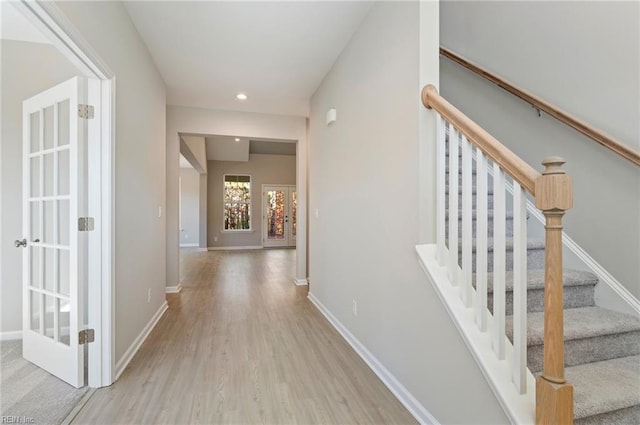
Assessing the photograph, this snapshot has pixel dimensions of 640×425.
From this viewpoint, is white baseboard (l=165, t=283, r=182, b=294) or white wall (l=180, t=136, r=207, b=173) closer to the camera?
white baseboard (l=165, t=283, r=182, b=294)

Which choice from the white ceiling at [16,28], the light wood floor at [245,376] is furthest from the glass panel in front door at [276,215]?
the white ceiling at [16,28]

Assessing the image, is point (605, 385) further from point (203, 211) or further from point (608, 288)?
point (203, 211)

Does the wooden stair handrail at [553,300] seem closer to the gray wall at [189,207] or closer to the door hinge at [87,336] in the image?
the door hinge at [87,336]

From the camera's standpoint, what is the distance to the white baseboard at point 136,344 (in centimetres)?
214

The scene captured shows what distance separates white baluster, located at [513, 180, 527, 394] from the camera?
112cm

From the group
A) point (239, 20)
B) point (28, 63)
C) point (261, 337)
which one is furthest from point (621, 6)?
point (28, 63)

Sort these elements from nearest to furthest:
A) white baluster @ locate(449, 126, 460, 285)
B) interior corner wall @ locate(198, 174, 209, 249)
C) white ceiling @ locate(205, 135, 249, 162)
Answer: white baluster @ locate(449, 126, 460, 285) < white ceiling @ locate(205, 135, 249, 162) < interior corner wall @ locate(198, 174, 209, 249)

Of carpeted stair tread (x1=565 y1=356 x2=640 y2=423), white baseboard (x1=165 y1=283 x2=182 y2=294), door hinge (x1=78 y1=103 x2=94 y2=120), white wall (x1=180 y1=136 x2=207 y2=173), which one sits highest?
white wall (x1=180 y1=136 x2=207 y2=173)

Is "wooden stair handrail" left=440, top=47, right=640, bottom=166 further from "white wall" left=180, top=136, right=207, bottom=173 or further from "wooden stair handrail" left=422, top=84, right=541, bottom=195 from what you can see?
"white wall" left=180, top=136, right=207, bottom=173

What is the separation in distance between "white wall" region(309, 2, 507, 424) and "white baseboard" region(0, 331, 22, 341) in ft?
9.13

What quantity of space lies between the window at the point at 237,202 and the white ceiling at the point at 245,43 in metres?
5.90

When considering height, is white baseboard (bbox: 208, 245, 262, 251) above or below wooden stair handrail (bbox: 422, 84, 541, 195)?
below

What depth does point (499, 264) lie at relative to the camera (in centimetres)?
120

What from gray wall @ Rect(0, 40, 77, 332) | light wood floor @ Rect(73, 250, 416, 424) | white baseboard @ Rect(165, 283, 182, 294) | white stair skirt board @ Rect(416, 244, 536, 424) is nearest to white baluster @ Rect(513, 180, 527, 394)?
white stair skirt board @ Rect(416, 244, 536, 424)
